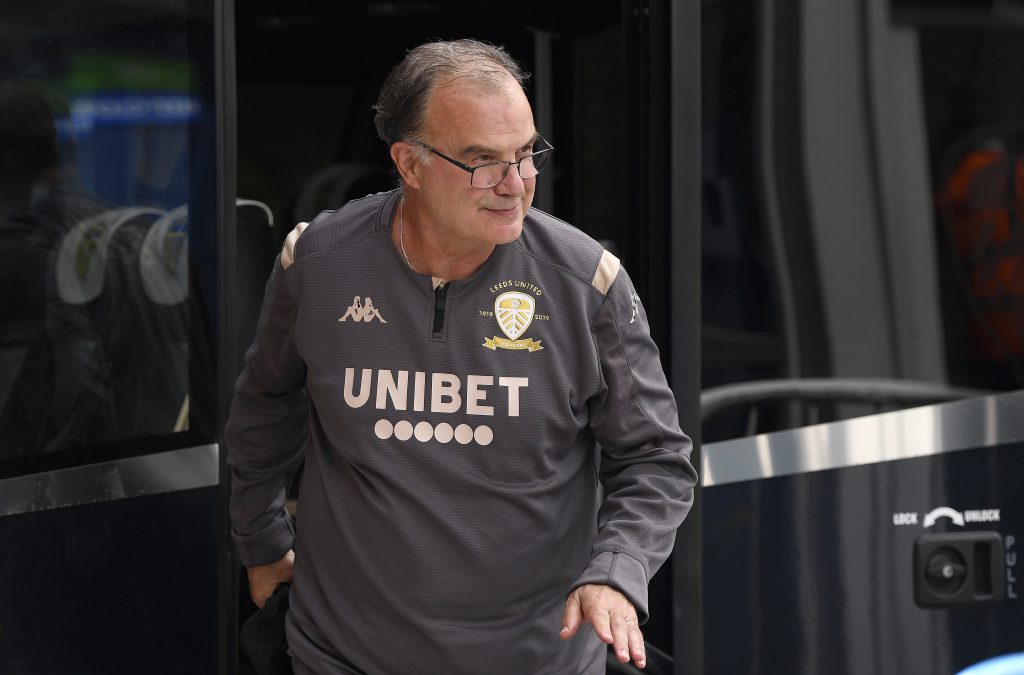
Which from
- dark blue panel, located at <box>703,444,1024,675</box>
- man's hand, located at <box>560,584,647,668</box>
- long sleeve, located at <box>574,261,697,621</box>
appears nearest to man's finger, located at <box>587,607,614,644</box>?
man's hand, located at <box>560,584,647,668</box>

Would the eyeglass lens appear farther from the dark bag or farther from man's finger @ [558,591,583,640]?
the dark bag

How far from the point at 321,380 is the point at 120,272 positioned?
0.63m

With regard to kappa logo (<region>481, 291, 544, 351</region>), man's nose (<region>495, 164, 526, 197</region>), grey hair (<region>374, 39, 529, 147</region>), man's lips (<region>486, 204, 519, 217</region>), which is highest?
grey hair (<region>374, 39, 529, 147</region>)

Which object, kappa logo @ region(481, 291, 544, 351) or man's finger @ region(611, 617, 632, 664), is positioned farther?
kappa logo @ region(481, 291, 544, 351)

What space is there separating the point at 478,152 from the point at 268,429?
0.64 meters

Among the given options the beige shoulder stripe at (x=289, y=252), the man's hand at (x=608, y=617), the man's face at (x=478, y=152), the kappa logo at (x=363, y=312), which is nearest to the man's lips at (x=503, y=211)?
the man's face at (x=478, y=152)

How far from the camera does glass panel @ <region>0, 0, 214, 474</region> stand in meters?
2.36

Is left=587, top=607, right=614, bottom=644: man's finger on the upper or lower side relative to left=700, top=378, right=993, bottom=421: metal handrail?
lower

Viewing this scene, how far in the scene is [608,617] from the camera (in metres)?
1.96

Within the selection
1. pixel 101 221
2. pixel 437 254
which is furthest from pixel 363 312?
pixel 101 221

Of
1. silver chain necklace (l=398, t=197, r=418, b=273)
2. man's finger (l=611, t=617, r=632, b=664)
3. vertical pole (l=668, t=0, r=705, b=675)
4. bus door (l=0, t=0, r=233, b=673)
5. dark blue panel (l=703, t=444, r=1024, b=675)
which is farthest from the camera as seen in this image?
dark blue panel (l=703, t=444, r=1024, b=675)

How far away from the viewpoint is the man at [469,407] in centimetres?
207

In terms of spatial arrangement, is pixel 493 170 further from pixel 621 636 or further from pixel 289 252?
pixel 621 636

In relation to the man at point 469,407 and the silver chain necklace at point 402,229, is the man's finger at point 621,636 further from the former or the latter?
the silver chain necklace at point 402,229
